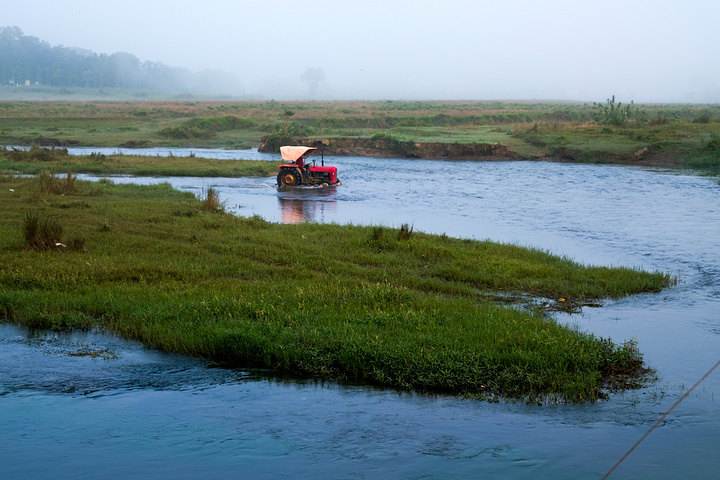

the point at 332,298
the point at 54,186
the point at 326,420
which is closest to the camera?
the point at 326,420

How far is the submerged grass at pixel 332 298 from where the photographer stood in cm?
890

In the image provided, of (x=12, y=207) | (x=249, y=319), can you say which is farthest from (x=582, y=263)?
(x=12, y=207)

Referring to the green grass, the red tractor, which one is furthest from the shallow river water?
the green grass

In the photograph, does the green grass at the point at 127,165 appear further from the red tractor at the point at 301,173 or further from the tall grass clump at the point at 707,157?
the tall grass clump at the point at 707,157

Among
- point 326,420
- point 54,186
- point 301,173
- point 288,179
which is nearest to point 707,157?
point 301,173

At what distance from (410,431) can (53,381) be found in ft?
14.2

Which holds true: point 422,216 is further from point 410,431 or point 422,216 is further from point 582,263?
point 410,431

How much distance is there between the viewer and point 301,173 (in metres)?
31.0

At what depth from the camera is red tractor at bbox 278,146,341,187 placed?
102 feet

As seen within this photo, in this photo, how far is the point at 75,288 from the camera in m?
11.9

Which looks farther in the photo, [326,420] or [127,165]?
[127,165]

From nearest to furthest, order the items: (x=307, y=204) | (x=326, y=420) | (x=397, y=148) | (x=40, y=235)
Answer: (x=326, y=420)
(x=40, y=235)
(x=307, y=204)
(x=397, y=148)

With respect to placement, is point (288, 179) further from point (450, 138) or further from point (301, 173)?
point (450, 138)

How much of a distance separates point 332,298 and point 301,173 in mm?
20070
